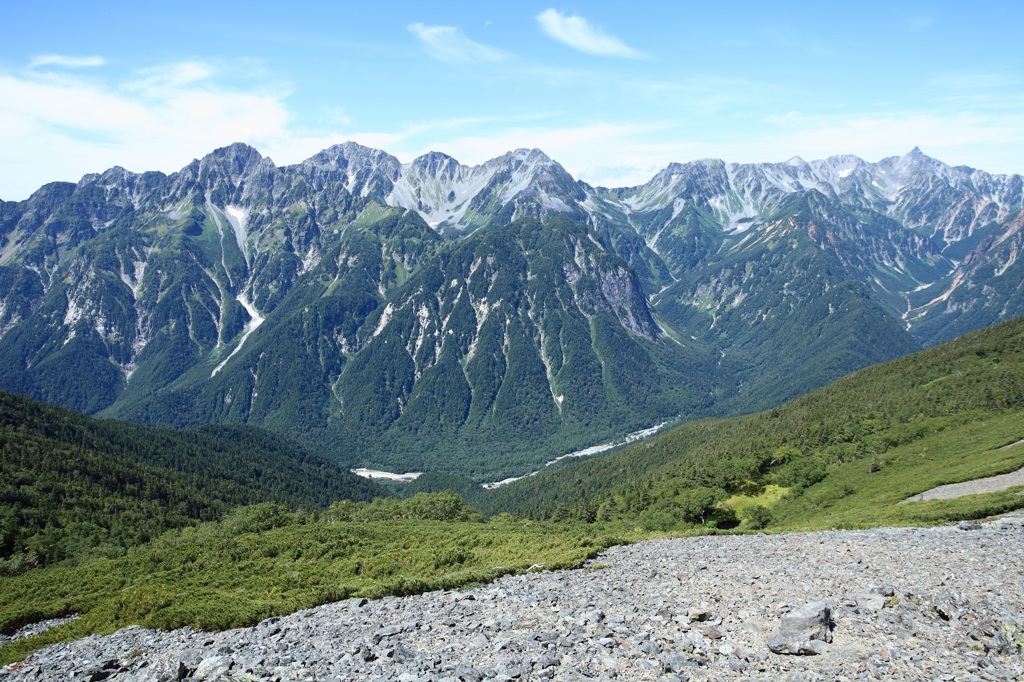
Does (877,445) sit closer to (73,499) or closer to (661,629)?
(661,629)

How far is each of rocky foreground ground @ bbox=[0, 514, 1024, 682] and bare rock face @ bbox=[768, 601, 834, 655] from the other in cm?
18

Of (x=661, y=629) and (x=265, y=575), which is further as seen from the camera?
(x=265, y=575)

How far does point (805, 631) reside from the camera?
29484 millimetres

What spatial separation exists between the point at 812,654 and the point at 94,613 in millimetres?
53673

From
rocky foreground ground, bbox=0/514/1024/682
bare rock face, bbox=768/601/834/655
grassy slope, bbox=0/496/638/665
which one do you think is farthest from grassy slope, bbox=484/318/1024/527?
bare rock face, bbox=768/601/834/655

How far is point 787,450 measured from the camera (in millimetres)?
148500

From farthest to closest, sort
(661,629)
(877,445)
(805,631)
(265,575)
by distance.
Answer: (877,445) → (265,575) → (661,629) → (805,631)

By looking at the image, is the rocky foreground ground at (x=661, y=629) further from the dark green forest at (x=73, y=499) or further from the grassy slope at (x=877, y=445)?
the dark green forest at (x=73, y=499)

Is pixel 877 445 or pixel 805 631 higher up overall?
pixel 805 631

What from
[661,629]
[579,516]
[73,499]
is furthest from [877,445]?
[73,499]

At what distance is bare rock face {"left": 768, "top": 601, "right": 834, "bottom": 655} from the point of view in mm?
28406

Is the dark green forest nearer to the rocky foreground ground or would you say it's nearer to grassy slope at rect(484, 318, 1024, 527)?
the rocky foreground ground

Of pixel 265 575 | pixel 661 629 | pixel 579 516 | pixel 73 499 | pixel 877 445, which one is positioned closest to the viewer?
pixel 661 629

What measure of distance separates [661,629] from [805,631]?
687cm
